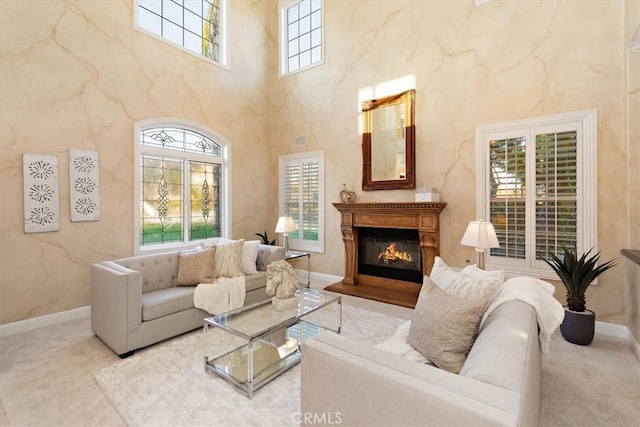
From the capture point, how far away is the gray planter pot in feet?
9.30

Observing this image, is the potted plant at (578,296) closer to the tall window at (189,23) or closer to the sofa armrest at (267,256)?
the sofa armrest at (267,256)

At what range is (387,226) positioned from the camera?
14.7ft

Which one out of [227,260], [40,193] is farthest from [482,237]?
[40,193]

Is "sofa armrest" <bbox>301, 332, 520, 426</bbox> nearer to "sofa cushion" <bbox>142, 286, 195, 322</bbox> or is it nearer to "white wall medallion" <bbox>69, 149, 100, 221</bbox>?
"sofa cushion" <bbox>142, 286, 195, 322</bbox>

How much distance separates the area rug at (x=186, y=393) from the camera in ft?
6.18

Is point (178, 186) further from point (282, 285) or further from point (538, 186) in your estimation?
point (538, 186)

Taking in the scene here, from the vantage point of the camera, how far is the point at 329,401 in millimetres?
1153

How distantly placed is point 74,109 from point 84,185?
3.04 feet

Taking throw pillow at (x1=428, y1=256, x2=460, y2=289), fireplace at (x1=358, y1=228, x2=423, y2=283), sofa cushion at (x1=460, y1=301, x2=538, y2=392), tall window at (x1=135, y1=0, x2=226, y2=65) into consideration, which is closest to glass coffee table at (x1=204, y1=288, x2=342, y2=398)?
throw pillow at (x1=428, y1=256, x2=460, y2=289)

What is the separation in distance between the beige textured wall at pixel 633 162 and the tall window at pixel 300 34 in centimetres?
406

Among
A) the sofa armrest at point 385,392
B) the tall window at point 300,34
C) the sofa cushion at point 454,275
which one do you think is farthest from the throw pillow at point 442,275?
the tall window at point 300,34

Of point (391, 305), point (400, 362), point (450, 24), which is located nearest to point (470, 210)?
point (391, 305)

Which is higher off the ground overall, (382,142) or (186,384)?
(382,142)

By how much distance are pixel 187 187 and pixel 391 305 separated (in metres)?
3.68
